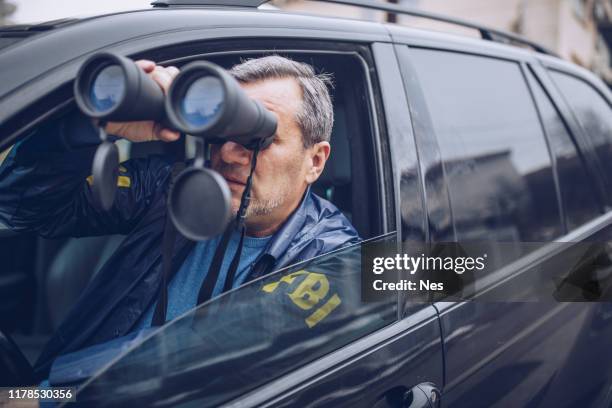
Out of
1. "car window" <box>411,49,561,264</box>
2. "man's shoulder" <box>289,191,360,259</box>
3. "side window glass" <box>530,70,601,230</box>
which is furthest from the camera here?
"side window glass" <box>530,70,601,230</box>

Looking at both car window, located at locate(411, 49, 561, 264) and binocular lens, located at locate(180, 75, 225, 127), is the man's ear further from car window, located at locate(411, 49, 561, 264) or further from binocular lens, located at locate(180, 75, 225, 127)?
binocular lens, located at locate(180, 75, 225, 127)

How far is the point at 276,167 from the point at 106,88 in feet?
2.19

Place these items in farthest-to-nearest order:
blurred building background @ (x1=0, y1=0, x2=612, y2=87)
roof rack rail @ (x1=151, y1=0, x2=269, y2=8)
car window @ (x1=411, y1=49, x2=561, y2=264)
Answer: blurred building background @ (x1=0, y1=0, x2=612, y2=87), car window @ (x1=411, y1=49, x2=561, y2=264), roof rack rail @ (x1=151, y1=0, x2=269, y2=8)

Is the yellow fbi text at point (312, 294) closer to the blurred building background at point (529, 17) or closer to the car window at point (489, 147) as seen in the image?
the car window at point (489, 147)

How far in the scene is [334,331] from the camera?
1.39m

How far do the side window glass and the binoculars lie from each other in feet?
5.15

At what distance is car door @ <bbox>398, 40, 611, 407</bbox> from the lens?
1649mm

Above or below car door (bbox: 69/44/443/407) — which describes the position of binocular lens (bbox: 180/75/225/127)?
above

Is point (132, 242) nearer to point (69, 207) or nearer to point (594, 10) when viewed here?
point (69, 207)

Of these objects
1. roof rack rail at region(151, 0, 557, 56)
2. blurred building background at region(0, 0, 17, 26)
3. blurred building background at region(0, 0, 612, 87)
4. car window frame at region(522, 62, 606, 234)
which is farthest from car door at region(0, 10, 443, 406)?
blurred building background at region(0, 0, 612, 87)

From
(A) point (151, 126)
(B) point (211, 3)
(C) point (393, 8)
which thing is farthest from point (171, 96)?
(C) point (393, 8)

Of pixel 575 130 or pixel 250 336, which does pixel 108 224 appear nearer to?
pixel 250 336

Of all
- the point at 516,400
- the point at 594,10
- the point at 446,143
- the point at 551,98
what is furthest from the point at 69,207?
the point at 594,10

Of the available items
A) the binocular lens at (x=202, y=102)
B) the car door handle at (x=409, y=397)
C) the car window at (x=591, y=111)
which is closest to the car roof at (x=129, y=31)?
the binocular lens at (x=202, y=102)
